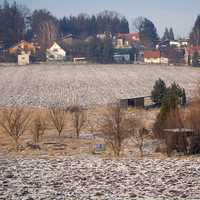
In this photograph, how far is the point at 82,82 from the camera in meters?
42.3

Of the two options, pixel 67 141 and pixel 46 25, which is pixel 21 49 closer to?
pixel 46 25

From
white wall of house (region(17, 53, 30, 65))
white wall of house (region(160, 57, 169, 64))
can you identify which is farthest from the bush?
white wall of house (region(160, 57, 169, 64))

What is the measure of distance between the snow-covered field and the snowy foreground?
18.7m

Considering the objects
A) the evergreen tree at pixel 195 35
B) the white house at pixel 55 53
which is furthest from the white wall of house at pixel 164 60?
the evergreen tree at pixel 195 35

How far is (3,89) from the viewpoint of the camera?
38312 millimetres

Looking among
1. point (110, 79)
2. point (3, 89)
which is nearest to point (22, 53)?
point (110, 79)

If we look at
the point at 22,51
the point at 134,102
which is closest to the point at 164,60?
the point at 22,51

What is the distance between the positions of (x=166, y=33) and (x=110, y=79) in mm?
88278

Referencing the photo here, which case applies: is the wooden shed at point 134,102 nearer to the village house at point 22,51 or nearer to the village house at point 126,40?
the village house at point 22,51

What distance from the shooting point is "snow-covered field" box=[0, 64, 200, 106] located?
1326 inches

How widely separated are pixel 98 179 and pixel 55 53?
71.2 meters

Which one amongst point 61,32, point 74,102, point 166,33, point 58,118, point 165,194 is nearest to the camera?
point 165,194

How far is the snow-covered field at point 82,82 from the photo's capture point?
33.7 metres

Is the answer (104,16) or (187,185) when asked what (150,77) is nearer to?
(187,185)
